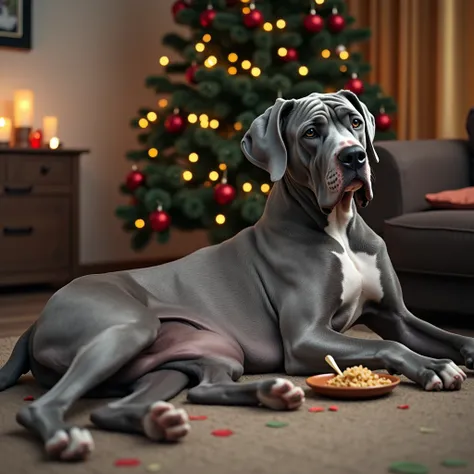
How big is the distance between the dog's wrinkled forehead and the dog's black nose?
14 centimetres

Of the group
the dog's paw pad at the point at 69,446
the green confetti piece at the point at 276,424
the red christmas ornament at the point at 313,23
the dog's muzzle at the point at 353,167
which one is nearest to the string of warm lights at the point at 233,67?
the red christmas ornament at the point at 313,23

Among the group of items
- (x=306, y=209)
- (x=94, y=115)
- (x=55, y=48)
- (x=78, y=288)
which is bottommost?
(x=78, y=288)

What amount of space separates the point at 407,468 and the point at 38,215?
3823 millimetres

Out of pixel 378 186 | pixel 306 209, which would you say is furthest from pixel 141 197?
pixel 306 209

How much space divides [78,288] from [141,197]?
258 centimetres

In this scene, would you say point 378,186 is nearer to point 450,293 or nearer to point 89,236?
point 450,293

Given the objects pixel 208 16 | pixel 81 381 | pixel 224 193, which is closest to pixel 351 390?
pixel 81 381

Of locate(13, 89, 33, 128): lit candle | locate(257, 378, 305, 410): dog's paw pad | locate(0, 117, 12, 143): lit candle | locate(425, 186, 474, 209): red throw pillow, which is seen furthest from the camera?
locate(13, 89, 33, 128): lit candle

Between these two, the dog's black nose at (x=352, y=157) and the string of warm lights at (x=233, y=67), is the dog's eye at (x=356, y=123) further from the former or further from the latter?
the string of warm lights at (x=233, y=67)

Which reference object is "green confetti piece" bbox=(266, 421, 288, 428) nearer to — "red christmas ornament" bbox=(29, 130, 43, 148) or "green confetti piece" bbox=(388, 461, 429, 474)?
"green confetti piece" bbox=(388, 461, 429, 474)

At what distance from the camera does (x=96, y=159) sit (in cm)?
596

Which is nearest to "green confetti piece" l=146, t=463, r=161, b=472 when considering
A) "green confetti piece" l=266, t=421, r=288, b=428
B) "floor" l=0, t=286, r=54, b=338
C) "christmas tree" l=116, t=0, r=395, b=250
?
"green confetti piece" l=266, t=421, r=288, b=428

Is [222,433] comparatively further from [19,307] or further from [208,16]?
[208,16]

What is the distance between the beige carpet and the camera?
66.5 inches
